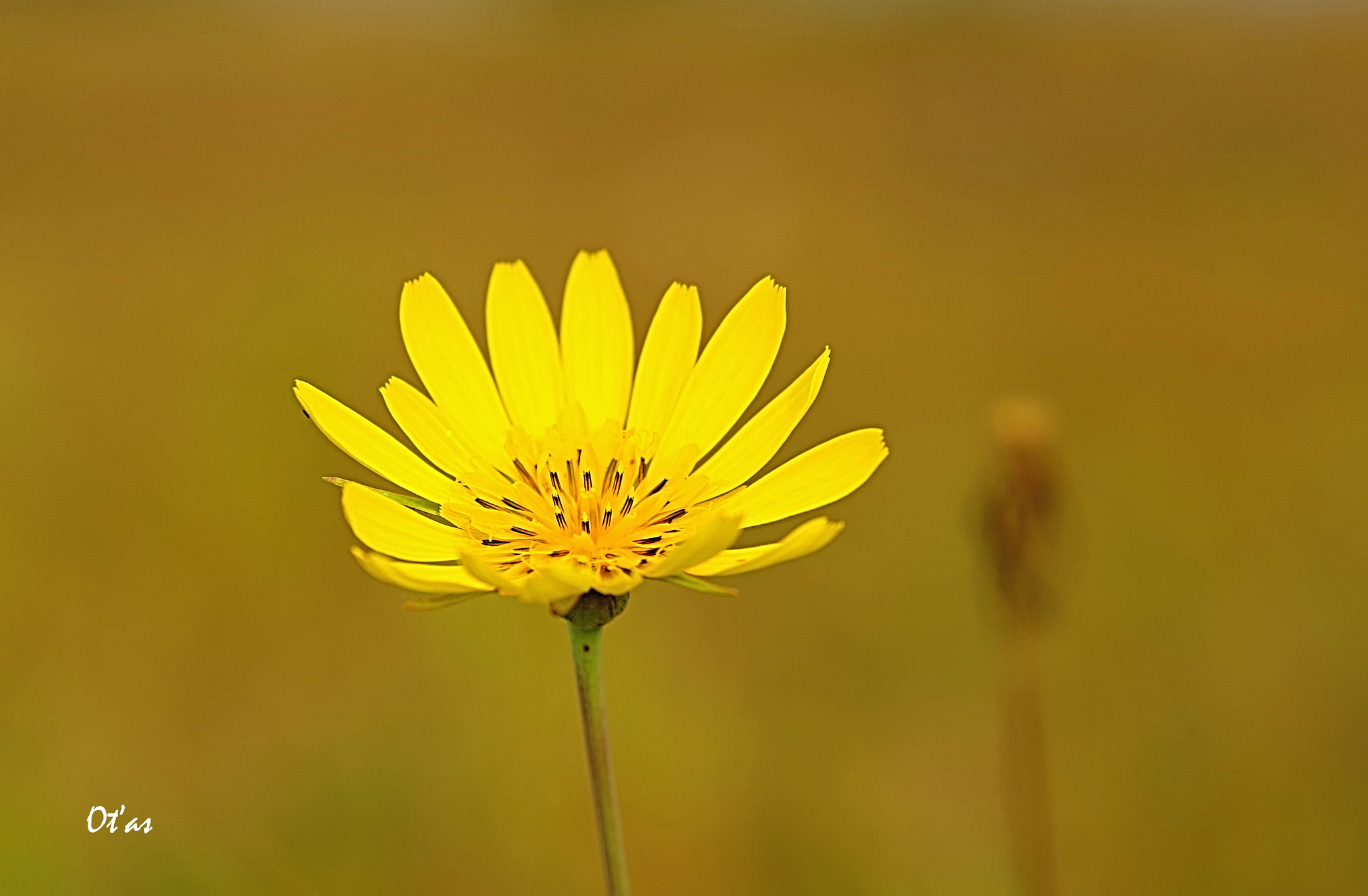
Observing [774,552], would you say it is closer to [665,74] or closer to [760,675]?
[760,675]

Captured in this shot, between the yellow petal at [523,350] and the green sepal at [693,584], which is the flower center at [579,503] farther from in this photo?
the green sepal at [693,584]

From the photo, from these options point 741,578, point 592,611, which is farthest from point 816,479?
point 741,578

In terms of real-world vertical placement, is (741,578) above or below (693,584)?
below

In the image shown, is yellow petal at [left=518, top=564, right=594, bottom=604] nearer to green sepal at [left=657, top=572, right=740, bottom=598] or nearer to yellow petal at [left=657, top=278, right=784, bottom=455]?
green sepal at [left=657, top=572, right=740, bottom=598]

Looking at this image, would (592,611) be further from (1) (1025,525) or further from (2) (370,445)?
(1) (1025,525)

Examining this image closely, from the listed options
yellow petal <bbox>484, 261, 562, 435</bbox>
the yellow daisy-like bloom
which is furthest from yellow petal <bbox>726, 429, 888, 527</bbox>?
yellow petal <bbox>484, 261, 562, 435</bbox>

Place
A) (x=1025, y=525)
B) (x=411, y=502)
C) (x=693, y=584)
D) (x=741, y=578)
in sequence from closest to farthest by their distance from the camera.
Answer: (x=693, y=584), (x=411, y=502), (x=1025, y=525), (x=741, y=578)
